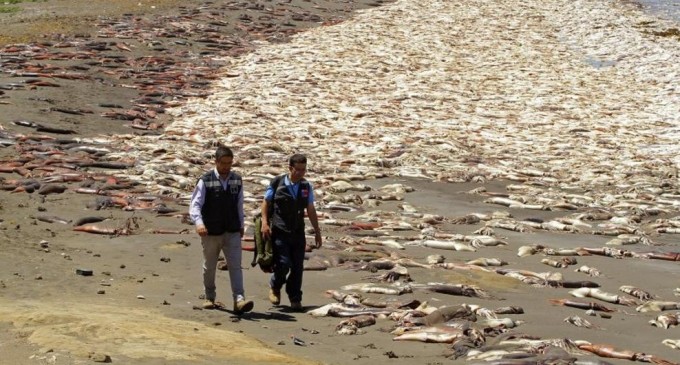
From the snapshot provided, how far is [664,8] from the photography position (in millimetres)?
50688

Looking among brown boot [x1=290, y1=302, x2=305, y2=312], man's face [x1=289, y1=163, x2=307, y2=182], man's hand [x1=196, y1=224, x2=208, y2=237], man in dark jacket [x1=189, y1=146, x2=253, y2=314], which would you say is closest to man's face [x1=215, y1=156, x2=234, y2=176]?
man in dark jacket [x1=189, y1=146, x2=253, y2=314]

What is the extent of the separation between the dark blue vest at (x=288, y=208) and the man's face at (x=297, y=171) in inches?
4.0

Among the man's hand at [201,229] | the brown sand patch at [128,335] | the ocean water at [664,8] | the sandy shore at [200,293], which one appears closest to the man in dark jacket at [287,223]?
the sandy shore at [200,293]

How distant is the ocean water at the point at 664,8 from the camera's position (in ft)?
157

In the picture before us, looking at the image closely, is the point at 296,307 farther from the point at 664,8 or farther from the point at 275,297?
the point at 664,8

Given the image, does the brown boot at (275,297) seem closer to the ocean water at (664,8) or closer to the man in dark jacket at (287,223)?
the man in dark jacket at (287,223)

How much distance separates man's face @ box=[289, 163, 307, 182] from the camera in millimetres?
11578

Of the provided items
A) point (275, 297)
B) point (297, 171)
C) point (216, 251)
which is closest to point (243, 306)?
point (216, 251)

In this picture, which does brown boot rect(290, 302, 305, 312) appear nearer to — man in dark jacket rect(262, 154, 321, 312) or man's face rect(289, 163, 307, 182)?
man in dark jacket rect(262, 154, 321, 312)

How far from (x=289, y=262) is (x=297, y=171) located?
39.8 inches

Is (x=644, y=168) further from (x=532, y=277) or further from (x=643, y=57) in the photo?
(x=643, y=57)

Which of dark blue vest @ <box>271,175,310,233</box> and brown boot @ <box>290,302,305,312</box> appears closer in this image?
brown boot @ <box>290,302,305,312</box>

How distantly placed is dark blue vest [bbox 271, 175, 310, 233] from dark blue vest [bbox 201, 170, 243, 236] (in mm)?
587

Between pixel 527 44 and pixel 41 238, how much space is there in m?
28.4
